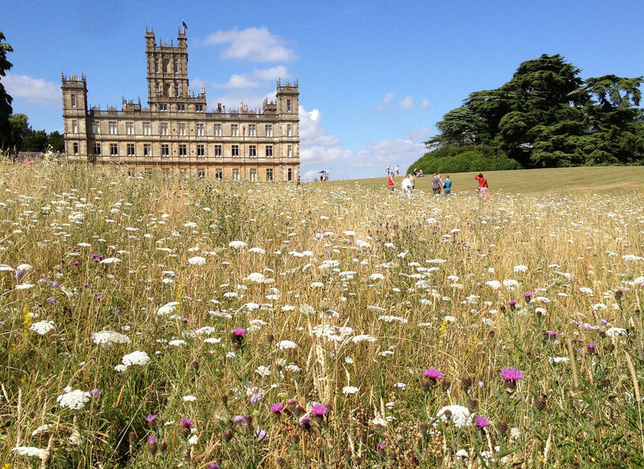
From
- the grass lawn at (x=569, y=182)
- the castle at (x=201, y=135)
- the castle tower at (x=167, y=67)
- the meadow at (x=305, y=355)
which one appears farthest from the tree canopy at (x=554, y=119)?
the castle tower at (x=167, y=67)

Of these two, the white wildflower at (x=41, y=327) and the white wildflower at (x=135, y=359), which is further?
the white wildflower at (x=41, y=327)

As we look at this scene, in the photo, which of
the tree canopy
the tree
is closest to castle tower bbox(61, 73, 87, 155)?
the tree

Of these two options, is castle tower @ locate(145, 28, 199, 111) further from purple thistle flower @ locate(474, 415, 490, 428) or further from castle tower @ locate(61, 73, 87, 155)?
purple thistle flower @ locate(474, 415, 490, 428)

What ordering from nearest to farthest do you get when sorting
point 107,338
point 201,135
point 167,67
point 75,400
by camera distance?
point 75,400 → point 107,338 → point 201,135 → point 167,67

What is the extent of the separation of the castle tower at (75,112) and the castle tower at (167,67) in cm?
1028

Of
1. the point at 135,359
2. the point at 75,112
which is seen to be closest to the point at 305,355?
the point at 135,359

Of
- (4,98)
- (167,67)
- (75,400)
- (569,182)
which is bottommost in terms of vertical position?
(75,400)

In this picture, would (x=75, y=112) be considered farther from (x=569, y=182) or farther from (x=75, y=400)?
(x=75, y=400)

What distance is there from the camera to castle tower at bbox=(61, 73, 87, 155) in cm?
5497

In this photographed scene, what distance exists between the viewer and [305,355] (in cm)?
221

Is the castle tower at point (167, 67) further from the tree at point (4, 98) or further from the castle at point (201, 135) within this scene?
the tree at point (4, 98)

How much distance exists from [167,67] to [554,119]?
52985mm

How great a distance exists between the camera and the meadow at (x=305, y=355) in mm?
1400

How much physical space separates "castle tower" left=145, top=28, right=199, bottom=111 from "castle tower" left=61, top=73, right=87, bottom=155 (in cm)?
1028
